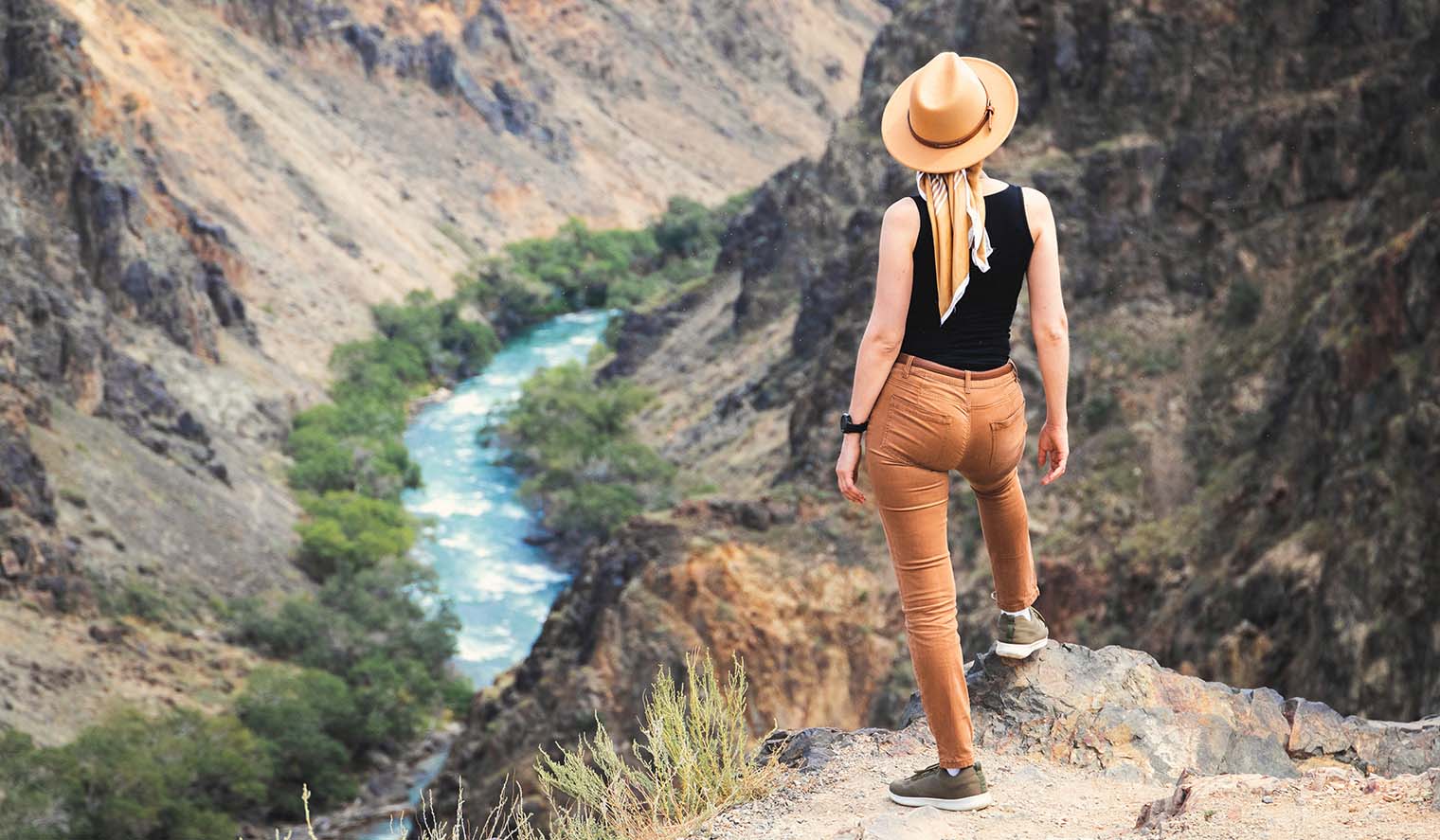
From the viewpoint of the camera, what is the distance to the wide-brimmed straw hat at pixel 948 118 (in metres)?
6.06

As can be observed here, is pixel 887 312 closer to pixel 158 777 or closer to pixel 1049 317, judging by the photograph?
pixel 1049 317

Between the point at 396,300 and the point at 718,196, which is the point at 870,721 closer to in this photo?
the point at 396,300

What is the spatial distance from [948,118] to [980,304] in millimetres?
671

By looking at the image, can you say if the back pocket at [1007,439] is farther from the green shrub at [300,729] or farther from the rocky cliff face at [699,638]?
the green shrub at [300,729]

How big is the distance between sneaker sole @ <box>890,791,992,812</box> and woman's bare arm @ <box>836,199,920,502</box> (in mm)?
1244

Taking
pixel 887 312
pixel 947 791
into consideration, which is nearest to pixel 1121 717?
pixel 947 791

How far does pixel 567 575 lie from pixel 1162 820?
40.3 meters

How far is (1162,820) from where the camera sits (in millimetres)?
6062

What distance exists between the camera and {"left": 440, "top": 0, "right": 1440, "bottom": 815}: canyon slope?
51.3 ft

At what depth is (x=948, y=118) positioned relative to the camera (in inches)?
239

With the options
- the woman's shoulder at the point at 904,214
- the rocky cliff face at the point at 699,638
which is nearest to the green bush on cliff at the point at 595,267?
Result: the rocky cliff face at the point at 699,638

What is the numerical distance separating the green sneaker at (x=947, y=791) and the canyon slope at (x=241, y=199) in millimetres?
27885

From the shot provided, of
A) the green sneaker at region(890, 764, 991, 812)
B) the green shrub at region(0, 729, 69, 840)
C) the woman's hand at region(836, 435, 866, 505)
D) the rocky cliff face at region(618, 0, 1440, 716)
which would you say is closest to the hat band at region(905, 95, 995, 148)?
the woman's hand at region(836, 435, 866, 505)

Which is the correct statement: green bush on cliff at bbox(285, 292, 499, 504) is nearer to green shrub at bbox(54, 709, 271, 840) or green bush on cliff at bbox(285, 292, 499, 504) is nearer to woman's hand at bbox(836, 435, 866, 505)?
green shrub at bbox(54, 709, 271, 840)
